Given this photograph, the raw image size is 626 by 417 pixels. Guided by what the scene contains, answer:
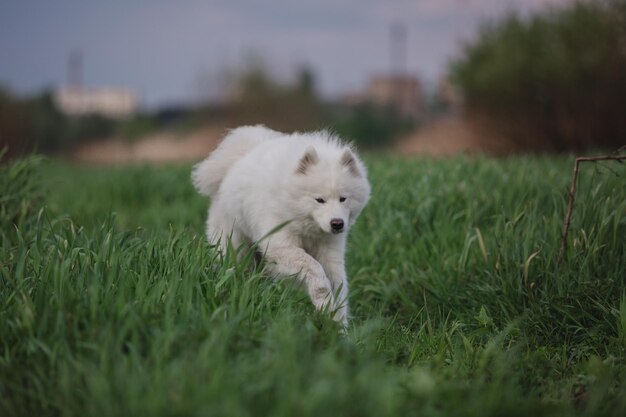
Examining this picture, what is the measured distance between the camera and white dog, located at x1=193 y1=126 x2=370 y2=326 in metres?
3.91

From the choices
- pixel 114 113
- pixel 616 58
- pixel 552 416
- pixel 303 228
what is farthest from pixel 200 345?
pixel 114 113

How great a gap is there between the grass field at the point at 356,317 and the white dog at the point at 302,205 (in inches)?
7.3

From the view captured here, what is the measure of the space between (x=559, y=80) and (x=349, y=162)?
10.3 m

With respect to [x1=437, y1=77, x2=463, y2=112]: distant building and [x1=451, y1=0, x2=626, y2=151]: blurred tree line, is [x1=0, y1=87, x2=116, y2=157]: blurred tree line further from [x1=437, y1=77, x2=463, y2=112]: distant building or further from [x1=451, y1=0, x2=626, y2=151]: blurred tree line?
[x1=451, y1=0, x2=626, y2=151]: blurred tree line

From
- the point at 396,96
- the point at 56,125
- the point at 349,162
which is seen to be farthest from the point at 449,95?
the point at 56,125

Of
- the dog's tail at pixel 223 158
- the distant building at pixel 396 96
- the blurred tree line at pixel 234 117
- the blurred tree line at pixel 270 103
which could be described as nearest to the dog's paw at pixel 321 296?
the dog's tail at pixel 223 158

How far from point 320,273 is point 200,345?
1.31m

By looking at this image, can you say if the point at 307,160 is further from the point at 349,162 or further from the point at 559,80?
the point at 559,80

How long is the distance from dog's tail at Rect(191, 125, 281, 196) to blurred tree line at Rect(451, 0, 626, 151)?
374 inches

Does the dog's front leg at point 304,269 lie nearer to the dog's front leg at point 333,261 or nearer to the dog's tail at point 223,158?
the dog's front leg at point 333,261

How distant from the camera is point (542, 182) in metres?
5.91

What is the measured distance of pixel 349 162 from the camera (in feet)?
13.7

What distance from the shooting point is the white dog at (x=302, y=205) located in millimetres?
3914

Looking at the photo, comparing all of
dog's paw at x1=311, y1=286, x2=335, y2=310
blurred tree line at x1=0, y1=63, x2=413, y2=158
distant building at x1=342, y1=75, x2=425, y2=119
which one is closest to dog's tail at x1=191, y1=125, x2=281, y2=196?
dog's paw at x1=311, y1=286, x2=335, y2=310
